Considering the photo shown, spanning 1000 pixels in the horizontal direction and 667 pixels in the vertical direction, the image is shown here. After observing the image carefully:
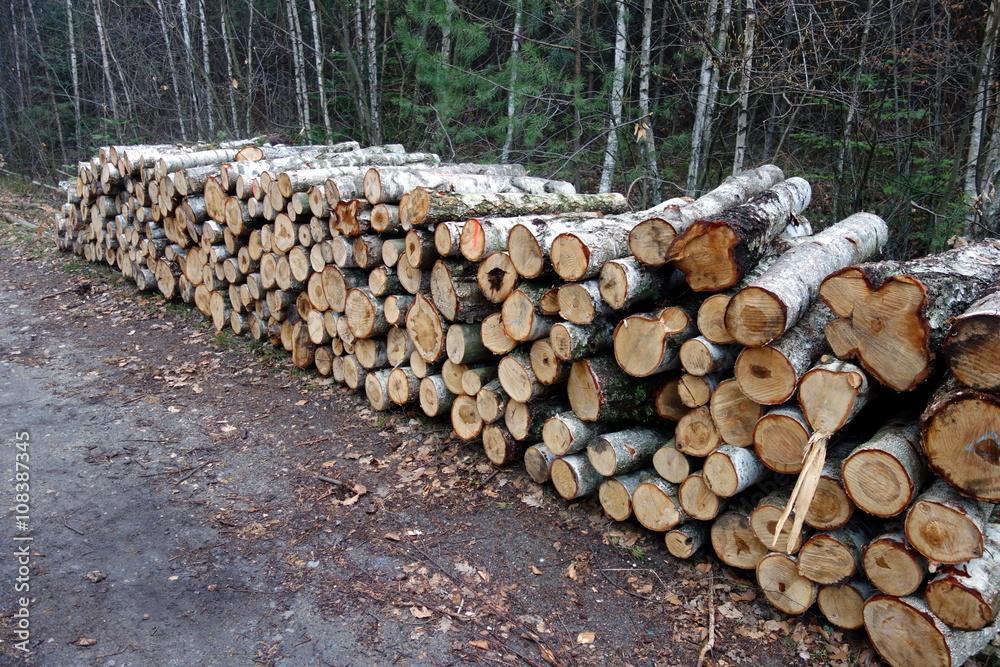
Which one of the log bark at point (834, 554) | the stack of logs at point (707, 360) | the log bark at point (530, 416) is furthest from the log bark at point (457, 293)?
the log bark at point (834, 554)

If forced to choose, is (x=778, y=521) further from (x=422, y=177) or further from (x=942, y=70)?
(x=942, y=70)

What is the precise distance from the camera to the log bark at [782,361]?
304 cm

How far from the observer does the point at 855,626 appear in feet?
9.86

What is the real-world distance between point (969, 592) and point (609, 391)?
190 centimetres

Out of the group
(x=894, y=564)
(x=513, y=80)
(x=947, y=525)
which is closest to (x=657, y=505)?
(x=894, y=564)

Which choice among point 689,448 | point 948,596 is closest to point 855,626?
point 948,596

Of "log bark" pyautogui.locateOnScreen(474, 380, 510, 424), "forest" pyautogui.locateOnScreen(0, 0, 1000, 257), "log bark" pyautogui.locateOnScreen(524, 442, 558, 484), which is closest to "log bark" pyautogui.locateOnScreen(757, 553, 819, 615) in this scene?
"log bark" pyautogui.locateOnScreen(524, 442, 558, 484)

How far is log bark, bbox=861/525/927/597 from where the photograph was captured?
271cm

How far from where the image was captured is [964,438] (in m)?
2.55

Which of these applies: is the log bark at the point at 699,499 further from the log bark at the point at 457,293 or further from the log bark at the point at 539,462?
the log bark at the point at 457,293

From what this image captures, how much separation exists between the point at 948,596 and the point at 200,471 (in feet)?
14.7

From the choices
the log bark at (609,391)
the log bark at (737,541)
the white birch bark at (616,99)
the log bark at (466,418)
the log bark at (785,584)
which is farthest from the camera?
the white birch bark at (616,99)

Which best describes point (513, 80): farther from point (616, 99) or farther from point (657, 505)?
point (657, 505)

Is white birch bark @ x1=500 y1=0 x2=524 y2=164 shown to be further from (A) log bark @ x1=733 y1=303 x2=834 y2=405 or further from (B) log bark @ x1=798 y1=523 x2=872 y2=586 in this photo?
(B) log bark @ x1=798 y1=523 x2=872 y2=586
